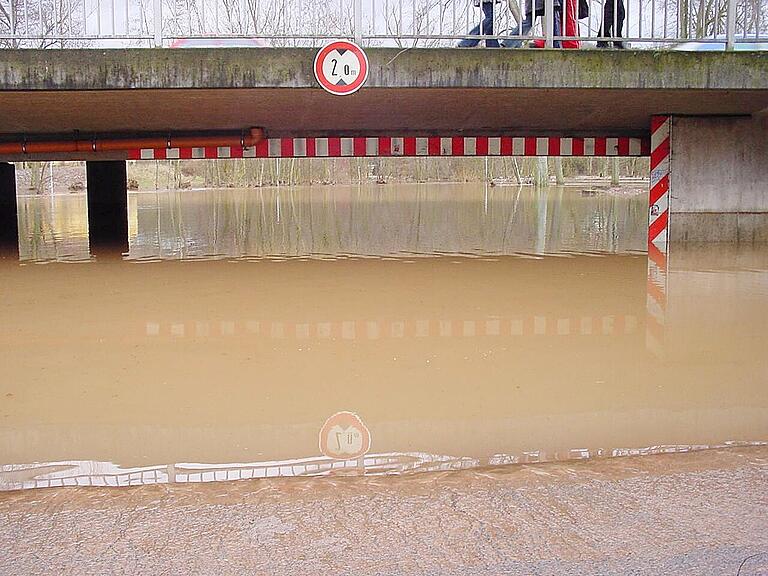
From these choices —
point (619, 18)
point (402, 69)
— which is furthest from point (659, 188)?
point (402, 69)

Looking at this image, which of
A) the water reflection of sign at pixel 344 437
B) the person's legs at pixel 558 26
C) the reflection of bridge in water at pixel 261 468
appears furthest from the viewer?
the person's legs at pixel 558 26

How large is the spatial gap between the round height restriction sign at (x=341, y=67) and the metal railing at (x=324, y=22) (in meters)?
0.18

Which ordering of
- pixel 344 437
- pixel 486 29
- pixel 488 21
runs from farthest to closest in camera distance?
1. pixel 486 29
2. pixel 488 21
3. pixel 344 437

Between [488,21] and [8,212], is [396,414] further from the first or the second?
[8,212]

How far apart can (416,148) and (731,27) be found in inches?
223

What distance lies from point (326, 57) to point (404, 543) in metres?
7.54

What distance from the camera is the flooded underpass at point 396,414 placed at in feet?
9.75

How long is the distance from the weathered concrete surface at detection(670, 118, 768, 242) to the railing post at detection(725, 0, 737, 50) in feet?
7.71

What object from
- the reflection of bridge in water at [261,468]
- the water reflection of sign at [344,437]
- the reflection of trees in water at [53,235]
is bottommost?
the reflection of bridge in water at [261,468]

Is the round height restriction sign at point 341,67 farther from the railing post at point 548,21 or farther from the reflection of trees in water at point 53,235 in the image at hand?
the reflection of trees in water at point 53,235

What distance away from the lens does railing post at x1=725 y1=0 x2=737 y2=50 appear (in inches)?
392

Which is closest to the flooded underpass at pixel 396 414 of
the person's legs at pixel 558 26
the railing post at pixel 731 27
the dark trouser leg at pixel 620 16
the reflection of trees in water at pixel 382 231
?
the railing post at pixel 731 27

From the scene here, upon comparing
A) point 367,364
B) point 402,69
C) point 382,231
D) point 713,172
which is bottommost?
point 367,364

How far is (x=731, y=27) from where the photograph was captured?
10.0 meters
